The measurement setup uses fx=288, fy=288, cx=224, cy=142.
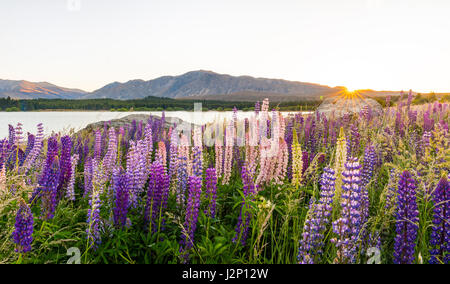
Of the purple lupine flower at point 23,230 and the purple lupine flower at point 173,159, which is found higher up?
the purple lupine flower at point 173,159

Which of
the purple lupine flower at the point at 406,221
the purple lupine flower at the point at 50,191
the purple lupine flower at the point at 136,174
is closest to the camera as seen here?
the purple lupine flower at the point at 406,221

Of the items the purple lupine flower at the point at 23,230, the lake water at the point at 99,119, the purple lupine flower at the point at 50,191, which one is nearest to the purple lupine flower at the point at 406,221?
the purple lupine flower at the point at 23,230

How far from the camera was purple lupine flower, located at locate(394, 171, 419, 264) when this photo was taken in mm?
2766

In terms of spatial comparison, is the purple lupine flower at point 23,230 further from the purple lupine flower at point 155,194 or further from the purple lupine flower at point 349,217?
the purple lupine flower at point 349,217

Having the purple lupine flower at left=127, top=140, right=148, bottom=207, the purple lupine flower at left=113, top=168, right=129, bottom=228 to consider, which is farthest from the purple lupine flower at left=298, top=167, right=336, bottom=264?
the purple lupine flower at left=127, top=140, right=148, bottom=207

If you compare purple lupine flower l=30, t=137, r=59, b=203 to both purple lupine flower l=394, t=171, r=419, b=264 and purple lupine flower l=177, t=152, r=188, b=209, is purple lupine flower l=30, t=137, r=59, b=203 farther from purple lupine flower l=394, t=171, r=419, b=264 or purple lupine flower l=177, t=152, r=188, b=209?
purple lupine flower l=394, t=171, r=419, b=264

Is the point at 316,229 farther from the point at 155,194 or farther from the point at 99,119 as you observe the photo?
the point at 99,119

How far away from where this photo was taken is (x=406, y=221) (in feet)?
9.21

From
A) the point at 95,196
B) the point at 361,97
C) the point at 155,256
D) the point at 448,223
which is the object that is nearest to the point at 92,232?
the point at 95,196

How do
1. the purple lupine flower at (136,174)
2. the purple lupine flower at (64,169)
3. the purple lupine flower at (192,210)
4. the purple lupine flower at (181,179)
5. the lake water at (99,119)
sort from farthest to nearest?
the lake water at (99,119) < the purple lupine flower at (64,169) < the purple lupine flower at (181,179) < the purple lupine flower at (136,174) < the purple lupine flower at (192,210)

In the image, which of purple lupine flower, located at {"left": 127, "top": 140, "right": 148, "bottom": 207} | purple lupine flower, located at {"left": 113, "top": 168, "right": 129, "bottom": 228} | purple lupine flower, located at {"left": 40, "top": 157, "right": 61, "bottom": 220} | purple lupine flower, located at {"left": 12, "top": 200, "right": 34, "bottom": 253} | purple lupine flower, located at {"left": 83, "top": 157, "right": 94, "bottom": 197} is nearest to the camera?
purple lupine flower, located at {"left": 12, "top": 200, "right": 34, "bottom": 253}

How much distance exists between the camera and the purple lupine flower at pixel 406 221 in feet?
9.07
